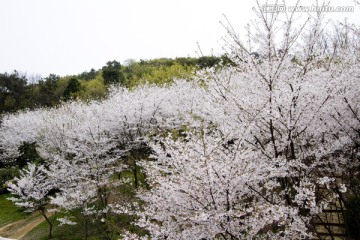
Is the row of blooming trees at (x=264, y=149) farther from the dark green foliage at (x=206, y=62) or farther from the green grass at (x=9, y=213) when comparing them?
the green grass at (x=9, y=213)

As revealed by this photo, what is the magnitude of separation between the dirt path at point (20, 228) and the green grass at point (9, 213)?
69cm

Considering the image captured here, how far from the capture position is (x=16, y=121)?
31266mm

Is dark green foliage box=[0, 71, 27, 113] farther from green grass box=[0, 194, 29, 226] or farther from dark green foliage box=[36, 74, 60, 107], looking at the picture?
green grass box=[0, 194, 29, 226]

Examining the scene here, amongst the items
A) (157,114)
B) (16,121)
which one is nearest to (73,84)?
(16,121)

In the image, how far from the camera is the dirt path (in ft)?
53.6

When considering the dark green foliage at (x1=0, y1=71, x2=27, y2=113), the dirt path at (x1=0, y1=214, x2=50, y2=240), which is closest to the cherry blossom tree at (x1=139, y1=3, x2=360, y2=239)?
the dirt path at (x1=0, y1=214, x2=50, y2=240)

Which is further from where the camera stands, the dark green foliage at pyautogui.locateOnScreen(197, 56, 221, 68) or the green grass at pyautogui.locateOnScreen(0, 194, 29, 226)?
A: the green grass at pyautogui.locateOnScreen(0, 194, 29, 226)

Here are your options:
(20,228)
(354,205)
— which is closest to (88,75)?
(20,228)

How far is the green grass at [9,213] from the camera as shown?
60.8 ft

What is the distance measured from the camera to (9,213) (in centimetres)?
1964

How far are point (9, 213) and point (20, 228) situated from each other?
3.27 meters

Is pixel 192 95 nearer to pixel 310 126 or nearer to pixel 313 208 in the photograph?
pixel 310 126

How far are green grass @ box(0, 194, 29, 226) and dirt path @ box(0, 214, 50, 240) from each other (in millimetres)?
692

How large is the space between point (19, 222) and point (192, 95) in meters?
12.2
